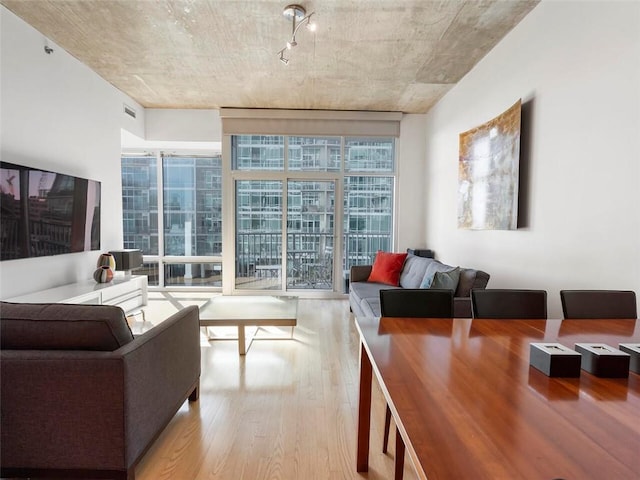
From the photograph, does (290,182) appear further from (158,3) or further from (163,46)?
(158,3)

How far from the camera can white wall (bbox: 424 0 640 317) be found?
183 centimetres

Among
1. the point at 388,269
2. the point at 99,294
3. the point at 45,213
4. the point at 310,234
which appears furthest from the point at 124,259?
the point at 388,269

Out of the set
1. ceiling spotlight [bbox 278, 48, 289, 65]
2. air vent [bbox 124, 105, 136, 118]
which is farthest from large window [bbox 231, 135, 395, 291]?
ceiling spotlight [bbox 278, 48, 289, 65]

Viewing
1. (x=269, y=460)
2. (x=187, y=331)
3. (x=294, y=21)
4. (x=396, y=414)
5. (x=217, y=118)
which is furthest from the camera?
(x=217, y=118)

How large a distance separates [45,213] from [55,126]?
3.07 ft

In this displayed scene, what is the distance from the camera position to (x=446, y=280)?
277cm

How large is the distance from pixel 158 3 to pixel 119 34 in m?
0.74

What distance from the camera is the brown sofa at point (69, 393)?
4.41ft

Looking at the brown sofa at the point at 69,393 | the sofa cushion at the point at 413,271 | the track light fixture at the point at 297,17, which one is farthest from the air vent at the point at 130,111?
the sofa cushion at the point at 413,271

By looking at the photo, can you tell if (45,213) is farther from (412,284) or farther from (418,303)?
(412,284)

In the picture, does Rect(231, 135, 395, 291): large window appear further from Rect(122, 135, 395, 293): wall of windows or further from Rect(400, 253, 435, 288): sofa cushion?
Rect(400, 253, 435, 288): sofa cushion

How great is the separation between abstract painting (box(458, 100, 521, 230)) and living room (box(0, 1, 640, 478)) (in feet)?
0.28

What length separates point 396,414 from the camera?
0.81m

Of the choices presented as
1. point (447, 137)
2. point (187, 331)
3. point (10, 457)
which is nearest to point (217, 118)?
point (447, 137)
